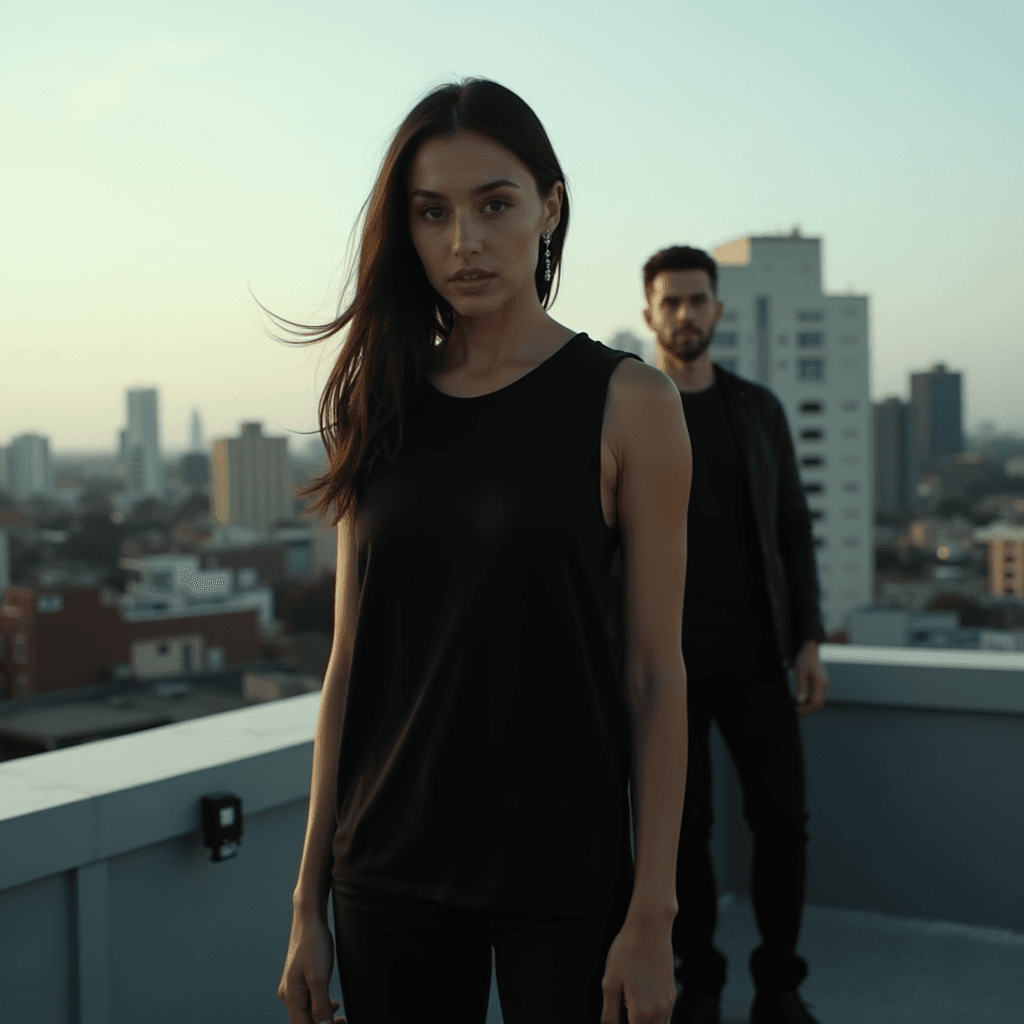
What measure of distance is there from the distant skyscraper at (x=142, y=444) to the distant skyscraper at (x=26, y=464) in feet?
14.0

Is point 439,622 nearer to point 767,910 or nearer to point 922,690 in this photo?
point 767,910

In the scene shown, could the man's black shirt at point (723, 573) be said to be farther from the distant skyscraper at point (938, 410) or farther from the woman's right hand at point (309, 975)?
the distant skyscraper at point (938, 410)

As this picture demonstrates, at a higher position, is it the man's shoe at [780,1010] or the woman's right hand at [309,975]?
the woman's right hand at [309,975]

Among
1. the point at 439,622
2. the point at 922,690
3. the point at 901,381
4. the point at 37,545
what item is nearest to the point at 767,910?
the point at 922,690

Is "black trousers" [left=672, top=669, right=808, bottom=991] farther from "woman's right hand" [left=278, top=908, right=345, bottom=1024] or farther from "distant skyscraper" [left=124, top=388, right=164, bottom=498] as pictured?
"distant skyscraper" [left=124, top=388, right=164, bottom=498]

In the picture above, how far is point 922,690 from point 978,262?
40.4 metres

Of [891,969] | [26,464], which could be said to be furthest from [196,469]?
[891,969]

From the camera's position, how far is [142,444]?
4209cm

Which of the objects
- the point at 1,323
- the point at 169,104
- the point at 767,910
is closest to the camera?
the point at 767,910

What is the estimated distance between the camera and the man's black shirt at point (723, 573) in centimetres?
198

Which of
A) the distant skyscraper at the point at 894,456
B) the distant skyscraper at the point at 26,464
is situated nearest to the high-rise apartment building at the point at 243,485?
the distant skyscraper at the point at 26,464

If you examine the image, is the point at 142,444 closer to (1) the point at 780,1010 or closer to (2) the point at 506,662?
(1) the point at 780,1010

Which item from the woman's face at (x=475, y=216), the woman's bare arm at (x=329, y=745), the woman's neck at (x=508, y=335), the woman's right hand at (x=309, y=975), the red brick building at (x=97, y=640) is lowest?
the red brick building at (x=97, y=640)

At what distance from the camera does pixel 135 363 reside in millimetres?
45688
